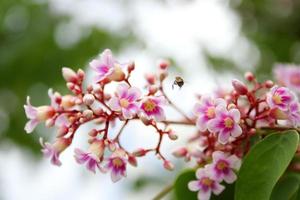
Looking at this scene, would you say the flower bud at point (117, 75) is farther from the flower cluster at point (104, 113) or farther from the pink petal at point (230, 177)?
the pink petal at point (230, 177)

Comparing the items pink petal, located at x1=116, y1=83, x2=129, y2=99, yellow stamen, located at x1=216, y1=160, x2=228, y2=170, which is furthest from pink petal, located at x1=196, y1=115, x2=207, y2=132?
pink petal, located at x1=116, y1=83, x2=129, y2=99

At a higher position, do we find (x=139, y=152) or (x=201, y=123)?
(x=201, y=123)

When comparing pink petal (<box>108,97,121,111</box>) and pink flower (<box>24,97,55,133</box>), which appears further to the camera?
pink flower (<box>24,97,55,133</box>)

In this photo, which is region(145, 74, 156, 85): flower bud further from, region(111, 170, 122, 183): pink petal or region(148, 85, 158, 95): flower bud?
region(111, 170, 122, 183): pink petal

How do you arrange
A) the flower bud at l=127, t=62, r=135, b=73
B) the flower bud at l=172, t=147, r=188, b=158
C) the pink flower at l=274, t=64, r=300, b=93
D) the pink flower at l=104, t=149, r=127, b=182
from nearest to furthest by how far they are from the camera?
the pink flower at l=104, t=149, r=127, b=182 → the flower bud at l=127, t=62, r=135, b=73 → the flower bud at l=172, t=147, r=188, b=158 → the pink flower at l=274, t=64, r=300, b=93

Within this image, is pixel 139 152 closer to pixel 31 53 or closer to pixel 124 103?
pixel 124 103

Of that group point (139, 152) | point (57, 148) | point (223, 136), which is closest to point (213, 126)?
point (223, 136)
